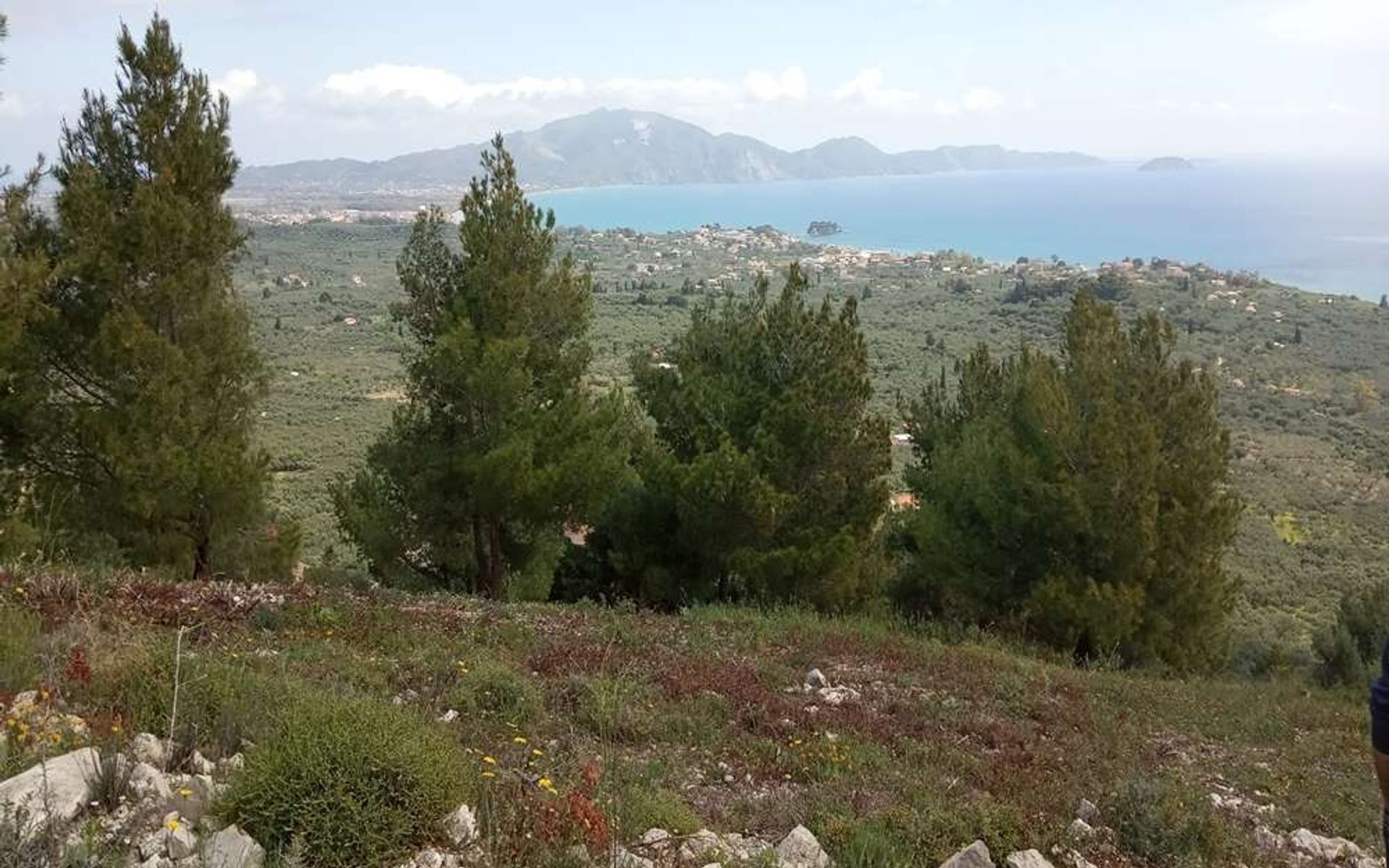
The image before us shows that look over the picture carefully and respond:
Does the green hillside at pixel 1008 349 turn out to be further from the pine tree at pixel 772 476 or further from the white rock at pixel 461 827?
the white rock at pixel 461 827

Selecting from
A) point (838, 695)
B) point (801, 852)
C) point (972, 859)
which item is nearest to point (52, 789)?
point (801, 852)

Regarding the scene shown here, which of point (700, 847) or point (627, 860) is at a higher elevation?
point (627, 860)

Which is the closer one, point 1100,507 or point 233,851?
point 233,851

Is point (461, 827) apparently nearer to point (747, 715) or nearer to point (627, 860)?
point (627, 860)

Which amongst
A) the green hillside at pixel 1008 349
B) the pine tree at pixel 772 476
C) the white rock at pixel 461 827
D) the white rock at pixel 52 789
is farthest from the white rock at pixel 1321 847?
the green hillside at pixel 1008 349

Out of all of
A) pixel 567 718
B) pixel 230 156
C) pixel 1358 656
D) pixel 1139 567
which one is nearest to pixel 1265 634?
pixel 1358 656

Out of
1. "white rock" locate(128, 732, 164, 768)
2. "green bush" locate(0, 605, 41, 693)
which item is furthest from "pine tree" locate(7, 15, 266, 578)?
"white rock" locate(128, 732, 164, 768)

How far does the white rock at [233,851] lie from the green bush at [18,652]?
7.57ft

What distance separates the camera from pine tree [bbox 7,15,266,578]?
985cm

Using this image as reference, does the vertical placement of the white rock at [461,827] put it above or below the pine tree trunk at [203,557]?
above

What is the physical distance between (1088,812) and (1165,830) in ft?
1.33

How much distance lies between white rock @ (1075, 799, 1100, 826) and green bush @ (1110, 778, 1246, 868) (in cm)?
9

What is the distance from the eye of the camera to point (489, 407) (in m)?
11.9

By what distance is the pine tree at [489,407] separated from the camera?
11.6 metres
